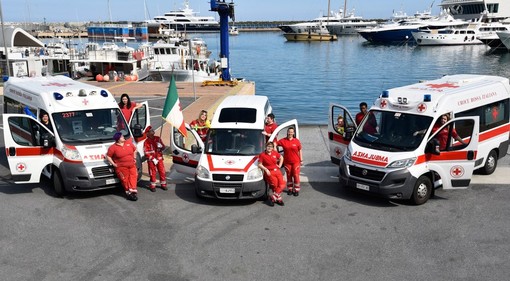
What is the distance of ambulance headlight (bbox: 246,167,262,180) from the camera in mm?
11055

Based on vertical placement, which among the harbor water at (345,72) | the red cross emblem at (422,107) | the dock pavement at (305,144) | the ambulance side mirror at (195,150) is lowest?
the harbor water at (345,72)

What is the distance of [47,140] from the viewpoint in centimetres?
1149

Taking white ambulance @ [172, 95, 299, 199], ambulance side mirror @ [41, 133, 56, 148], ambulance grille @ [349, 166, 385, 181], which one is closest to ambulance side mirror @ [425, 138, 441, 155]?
ambulance grille @ [349, 166, 385, 181]

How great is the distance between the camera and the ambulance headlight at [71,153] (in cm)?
1142

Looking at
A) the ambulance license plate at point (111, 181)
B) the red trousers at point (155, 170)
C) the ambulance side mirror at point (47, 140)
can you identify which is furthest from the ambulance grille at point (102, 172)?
the ambulance side mirror at point (47, 140)

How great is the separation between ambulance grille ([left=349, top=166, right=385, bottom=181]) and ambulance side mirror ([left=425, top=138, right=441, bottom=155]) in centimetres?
123

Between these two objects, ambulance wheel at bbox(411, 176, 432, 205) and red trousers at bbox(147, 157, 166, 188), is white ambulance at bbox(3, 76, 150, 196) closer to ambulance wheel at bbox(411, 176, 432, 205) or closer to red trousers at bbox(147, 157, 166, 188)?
red trousers at bbox(147, 157, 166, 188)

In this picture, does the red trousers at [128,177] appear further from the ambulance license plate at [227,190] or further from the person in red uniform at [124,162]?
the ambulance license plate at [227,190]

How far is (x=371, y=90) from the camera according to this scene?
4703 centimetres

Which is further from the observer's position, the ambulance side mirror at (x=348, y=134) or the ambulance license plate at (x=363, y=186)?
the ambulance side mirror at (x=348, y=134)

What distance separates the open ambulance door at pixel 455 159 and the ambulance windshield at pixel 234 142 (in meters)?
3.95

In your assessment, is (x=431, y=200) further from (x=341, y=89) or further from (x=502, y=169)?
(x=341, y=89)

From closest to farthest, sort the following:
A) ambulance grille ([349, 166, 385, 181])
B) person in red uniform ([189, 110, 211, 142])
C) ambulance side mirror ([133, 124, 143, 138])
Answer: ambulance grille ([349, 166, 385, 181]) < ambulance side mirror ([133, 124, 143, 138]) < person in red uniform ([189, 110, 211, 142])

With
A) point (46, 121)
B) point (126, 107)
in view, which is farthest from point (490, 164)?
point (46, 121)
